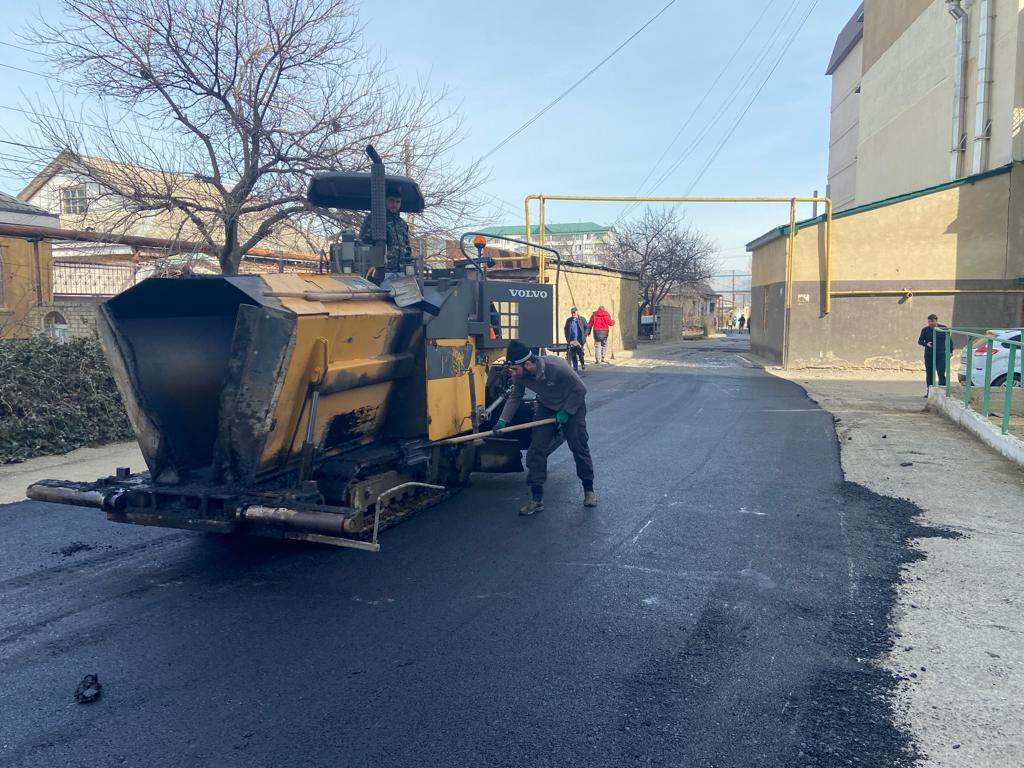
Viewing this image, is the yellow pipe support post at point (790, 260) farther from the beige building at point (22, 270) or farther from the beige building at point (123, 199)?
the beige building at point (22, 270)

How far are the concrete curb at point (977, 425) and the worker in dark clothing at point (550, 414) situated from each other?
5012mm

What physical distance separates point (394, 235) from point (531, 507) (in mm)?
2743

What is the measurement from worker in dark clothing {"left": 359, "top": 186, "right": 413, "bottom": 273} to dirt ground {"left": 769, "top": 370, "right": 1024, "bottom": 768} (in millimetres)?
4672

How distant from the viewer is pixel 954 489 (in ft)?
24.2

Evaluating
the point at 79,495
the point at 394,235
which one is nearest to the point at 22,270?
the point at 394,235

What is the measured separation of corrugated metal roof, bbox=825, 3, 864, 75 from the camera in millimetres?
40125

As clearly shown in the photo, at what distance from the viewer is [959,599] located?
464 cm

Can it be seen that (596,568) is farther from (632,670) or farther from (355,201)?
(355,201)

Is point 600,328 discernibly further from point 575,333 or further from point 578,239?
point 578,239

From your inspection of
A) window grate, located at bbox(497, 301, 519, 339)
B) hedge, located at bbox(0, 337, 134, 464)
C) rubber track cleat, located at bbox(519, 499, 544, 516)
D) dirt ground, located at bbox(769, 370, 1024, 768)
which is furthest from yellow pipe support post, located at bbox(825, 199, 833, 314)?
hedge, located at bbox(0, 337, 134, 464)

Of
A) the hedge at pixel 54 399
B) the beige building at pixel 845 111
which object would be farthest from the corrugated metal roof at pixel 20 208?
the beige building at pixel 845 111

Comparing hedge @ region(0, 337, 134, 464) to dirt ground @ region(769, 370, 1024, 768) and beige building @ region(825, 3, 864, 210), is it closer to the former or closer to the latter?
dirt ground @ region(769, 370, 1024, 768)

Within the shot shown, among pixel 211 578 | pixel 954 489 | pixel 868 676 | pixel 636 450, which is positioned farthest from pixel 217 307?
pixel 954 489

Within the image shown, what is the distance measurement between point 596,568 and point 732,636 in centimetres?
127
